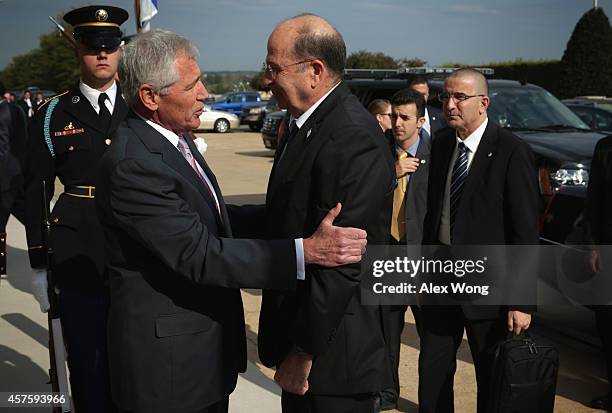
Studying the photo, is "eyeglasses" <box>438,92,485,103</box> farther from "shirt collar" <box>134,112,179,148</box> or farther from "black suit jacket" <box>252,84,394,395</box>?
"shirt collar" <box>134,112,179,148</box>

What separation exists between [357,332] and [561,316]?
163 inches

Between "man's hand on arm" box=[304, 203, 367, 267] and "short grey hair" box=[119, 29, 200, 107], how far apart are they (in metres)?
0.69

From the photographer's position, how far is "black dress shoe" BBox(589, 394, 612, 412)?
13.8 feet

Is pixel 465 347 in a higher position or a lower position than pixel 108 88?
lower

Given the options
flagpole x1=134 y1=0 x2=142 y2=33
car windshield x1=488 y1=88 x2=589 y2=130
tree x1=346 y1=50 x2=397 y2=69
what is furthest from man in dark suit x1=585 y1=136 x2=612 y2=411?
tree x1=346 y1=50 x2=397 y2=69

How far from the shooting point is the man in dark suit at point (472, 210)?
3.50m

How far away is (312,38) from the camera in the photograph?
2432mm

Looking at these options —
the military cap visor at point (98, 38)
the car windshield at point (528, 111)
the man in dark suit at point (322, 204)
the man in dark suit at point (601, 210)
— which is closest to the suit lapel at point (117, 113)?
the military cap visor at point (98, 38)

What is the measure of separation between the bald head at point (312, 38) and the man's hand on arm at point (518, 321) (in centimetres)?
167

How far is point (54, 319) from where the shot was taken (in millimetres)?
3518

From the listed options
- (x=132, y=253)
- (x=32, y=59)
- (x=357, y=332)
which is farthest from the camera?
(x=32, y=59)

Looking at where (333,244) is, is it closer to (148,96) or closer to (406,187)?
(148,96)

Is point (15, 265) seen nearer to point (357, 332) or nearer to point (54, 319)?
point (54, 319)

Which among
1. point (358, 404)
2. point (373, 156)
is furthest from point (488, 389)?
point (373, 156)
